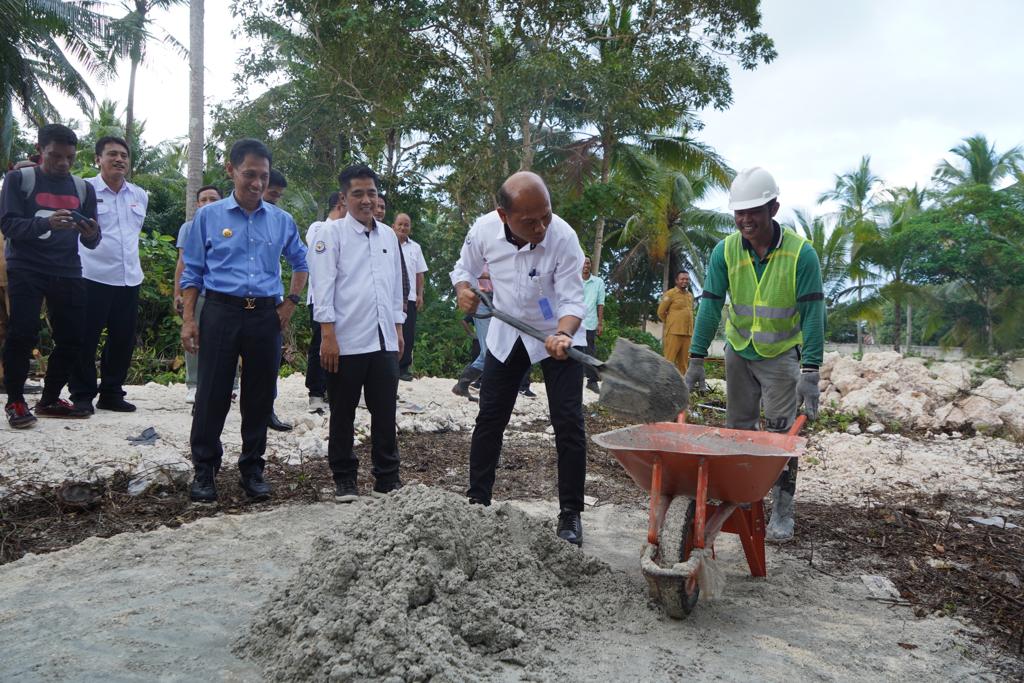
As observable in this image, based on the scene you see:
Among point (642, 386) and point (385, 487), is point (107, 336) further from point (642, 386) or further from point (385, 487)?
point (642, 386)

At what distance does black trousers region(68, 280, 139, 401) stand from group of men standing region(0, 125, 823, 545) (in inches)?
11.6

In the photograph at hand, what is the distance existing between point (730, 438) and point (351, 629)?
1919mm

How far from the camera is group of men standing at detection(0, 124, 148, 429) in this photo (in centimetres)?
489

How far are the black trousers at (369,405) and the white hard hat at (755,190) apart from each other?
198 centimetres

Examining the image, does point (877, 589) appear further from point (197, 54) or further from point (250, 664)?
point (197, 54)

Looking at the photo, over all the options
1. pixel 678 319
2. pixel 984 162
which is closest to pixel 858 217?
pixel 984 162

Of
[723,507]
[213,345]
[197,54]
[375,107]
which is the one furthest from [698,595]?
[375,107]

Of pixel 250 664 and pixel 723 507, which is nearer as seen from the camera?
pixel 250 664

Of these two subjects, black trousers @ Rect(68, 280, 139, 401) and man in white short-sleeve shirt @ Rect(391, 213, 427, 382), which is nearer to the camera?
black trousers @ Rect(68, 280, 139, 401)

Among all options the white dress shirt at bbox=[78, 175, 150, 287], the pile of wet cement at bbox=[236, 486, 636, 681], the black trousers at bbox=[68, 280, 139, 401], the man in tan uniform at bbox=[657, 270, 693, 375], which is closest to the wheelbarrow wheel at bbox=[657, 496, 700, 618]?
the pile of wet cement at bbox=[236, 486, 636, 681]

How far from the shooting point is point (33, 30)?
406 inches

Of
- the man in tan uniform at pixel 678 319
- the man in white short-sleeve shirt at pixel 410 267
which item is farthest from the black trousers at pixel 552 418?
the man in tan uniform at pixel 678 319

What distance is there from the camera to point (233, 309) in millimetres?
3969

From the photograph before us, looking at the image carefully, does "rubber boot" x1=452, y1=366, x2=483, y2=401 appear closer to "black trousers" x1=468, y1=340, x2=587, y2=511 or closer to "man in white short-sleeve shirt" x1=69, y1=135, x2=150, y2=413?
"man in white short-sleeve shirt" x1=69, y1=135, x2=150, y2=413
